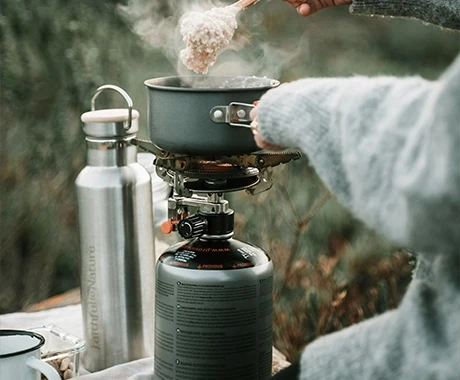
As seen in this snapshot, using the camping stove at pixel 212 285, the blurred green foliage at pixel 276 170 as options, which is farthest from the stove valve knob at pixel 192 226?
the blurred green foliage at pixel 276 170

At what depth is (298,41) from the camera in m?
2.59

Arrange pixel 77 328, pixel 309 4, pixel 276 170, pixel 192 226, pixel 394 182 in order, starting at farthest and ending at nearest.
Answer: pixel 276 170 < pixel 77 328 < pixel 309 4 < pixel 192 226 < pixel 394 182

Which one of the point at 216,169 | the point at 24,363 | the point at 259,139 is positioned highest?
the point at 259,139

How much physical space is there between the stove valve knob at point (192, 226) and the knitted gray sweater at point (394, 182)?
1.21ft

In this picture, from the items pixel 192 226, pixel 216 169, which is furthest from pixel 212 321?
pixel 216 169

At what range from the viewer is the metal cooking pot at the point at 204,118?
4.83 feet

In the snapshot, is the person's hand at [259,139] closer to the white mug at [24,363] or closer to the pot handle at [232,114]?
the pot handle at [232,114]

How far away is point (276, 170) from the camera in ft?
8.89

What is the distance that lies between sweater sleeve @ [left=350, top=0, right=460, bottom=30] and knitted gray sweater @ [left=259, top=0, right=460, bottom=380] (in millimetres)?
552

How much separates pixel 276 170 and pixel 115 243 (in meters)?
1.04

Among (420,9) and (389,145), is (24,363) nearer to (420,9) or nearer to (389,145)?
(389,145)

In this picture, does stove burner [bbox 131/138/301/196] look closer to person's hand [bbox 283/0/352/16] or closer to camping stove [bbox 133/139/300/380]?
camping stove [bbox 133/139/300/380]

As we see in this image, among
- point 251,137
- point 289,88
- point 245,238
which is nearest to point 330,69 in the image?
point 245,238

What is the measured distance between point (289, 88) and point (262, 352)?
589 mm
